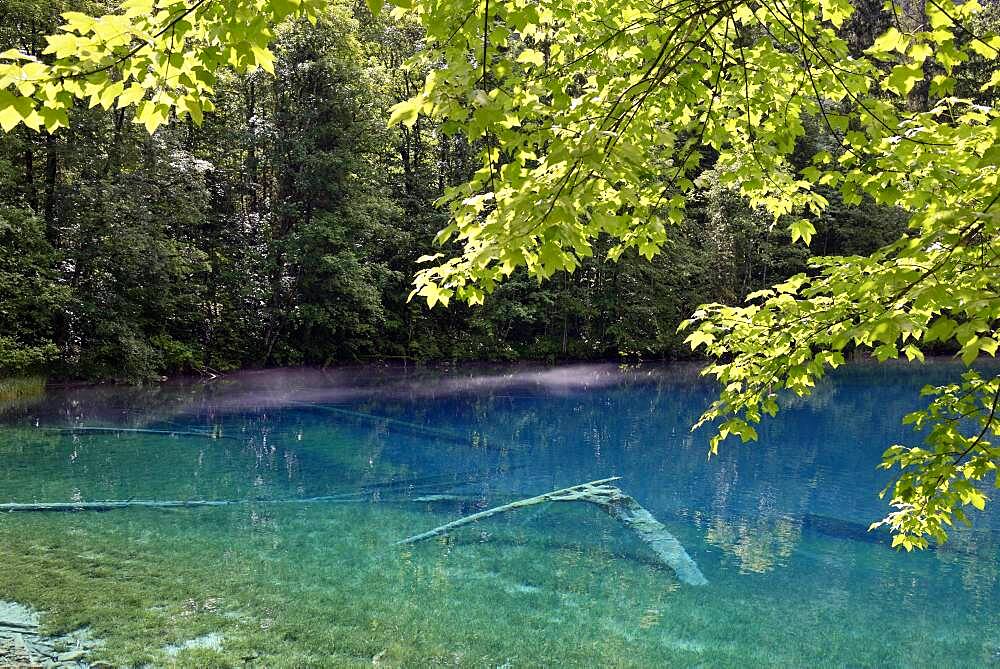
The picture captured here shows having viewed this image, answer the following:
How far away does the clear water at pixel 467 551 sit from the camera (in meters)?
5.70

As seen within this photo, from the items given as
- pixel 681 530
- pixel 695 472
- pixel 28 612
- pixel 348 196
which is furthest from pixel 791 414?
pixel 28 612

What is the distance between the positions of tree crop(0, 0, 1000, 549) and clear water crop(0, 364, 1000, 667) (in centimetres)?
250

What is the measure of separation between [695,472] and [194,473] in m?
8.00

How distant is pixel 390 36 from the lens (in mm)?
27812

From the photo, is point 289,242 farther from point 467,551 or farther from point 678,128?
point 678,128

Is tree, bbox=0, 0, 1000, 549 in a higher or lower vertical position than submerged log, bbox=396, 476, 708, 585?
higher

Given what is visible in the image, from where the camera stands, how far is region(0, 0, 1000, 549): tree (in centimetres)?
255

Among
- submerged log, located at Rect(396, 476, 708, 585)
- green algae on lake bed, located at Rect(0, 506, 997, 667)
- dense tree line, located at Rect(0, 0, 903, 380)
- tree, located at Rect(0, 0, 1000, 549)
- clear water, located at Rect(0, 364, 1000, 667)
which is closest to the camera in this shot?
tree, located at Rect(0, 0, 1000, 549)

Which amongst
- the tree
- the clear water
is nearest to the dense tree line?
the clear water

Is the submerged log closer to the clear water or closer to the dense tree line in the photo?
the clear water

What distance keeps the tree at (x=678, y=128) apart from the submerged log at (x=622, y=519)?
3304 millimetres

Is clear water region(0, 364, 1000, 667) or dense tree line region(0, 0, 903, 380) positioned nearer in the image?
clear water region(0, 364, 1000, 667)

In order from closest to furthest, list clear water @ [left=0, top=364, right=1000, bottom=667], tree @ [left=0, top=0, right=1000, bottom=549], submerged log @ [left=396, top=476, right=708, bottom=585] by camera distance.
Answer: tree @ [left=0, top=0, right=1000, bottom=549]
clear water @ [left=0, top=364, right=1000, bottom=667]
submerged log @ [left=396, top=476, right=708, bottom=585]

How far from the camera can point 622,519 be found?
902 cm
